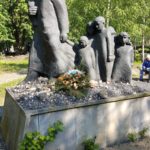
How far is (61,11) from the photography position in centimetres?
685

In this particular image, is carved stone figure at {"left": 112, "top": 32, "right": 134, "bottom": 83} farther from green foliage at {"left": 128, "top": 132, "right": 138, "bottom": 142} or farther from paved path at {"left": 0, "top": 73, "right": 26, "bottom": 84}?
paved path at {"left": 0, "top": 73, "right": 26, "bottom": 84}

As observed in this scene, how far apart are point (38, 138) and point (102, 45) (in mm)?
2444

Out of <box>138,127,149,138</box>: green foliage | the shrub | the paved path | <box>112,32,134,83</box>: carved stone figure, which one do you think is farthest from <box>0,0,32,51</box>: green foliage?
<box>138,127,149,138</box>: green foliage

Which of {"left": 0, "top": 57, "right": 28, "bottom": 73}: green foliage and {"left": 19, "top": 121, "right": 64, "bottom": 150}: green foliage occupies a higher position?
{"left": 19, "top": 121, "right": 64, "bottom": 150}: green foliage

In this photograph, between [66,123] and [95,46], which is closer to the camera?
[66,123]

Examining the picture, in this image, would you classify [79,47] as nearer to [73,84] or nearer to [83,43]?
[83,43]

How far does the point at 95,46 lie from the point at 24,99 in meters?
1.85

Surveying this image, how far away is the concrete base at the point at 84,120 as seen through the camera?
521 centimetres

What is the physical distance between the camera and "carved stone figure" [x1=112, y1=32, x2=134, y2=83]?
268 inches

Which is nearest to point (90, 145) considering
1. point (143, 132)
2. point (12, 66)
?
point (143, 132)

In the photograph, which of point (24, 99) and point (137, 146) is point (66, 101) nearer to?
Result: point (24, 99)

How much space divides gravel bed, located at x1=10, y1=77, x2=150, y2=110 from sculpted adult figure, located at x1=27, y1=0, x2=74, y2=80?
36cm

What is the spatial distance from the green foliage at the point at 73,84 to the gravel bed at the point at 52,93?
0.08m

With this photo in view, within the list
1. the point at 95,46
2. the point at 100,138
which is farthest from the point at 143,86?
the point at 100,138
